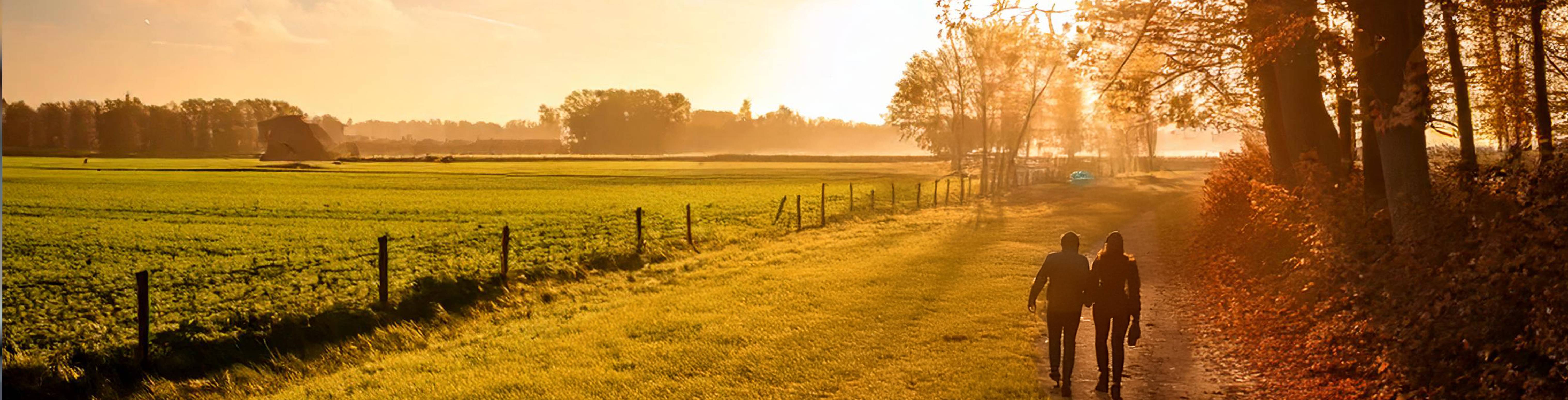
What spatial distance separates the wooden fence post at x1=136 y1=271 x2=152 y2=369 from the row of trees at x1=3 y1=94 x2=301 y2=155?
137817mm

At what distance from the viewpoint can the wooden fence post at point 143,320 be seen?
12.0 m

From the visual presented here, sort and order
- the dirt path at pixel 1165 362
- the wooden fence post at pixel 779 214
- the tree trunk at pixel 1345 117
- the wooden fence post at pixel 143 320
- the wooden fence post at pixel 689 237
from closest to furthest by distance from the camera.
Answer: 1. the dirt path at pixel 1165 362
2. the wooden fence post at pixel 143 320
3. the tree trunk at pixel 1345 117
4. the wooden fence post at pixel 689 237
5. the wooden fence post at pixel 779 214

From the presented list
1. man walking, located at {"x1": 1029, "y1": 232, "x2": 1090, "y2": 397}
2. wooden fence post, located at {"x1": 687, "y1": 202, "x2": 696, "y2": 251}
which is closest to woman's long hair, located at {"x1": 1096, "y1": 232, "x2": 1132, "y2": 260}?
man walking, located at {"x1": 1029, "y1": 232, "x2": 1090, "y2": 397}

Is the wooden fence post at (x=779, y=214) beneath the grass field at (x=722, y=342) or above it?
above

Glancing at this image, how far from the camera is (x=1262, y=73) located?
68.2 feet

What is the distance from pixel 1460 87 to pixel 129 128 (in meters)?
167

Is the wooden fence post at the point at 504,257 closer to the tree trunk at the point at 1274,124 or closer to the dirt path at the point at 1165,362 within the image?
the dirt path at the point at 1165,362

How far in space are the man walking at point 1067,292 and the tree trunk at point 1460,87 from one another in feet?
27.9

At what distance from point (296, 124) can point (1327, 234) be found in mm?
152850

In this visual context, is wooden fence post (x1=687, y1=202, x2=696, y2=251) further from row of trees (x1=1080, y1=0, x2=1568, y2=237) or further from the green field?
row of trees (x1=1080, y1=0, x2=1568, y2=237)

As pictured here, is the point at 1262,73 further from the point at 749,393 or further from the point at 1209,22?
the point at 749,393

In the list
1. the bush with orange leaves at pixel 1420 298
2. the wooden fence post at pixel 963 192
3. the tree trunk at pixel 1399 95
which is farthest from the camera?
the wooden fence post at pixel 963 192

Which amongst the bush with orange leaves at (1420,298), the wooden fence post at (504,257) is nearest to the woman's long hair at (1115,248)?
the bush with orange leaves at (1420,298)

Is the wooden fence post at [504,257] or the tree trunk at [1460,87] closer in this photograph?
the tree trunk at [1460,87]
